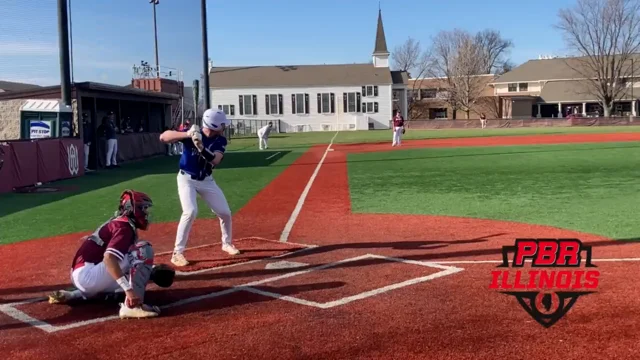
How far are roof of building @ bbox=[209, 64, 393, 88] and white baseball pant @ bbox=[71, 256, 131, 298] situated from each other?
76.2m

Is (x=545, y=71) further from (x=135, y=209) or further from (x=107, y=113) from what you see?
(x=135, y=209)

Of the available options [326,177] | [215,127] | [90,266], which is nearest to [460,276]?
[215,127]

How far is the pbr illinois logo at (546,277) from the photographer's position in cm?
528

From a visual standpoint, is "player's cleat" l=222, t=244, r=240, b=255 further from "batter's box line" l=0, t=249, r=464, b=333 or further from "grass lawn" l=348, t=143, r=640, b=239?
"grass lawn" l=348, t=143, r=640, b=239

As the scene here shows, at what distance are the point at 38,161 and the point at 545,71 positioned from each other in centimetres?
7501

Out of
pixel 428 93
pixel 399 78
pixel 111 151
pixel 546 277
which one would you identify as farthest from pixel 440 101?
pixel 546 277

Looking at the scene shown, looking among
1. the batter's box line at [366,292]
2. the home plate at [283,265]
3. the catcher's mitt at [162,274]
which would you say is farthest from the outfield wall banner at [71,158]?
the catcher's mitt at [162,274]

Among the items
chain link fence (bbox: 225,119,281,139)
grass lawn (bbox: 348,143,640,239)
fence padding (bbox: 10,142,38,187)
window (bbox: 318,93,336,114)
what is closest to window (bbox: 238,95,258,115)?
chain link fence (bbox: 225,119,281,139)

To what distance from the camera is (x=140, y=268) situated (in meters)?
5.59

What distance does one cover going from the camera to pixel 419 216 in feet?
35.5

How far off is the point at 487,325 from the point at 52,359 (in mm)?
3431

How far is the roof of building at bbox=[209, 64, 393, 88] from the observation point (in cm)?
8075

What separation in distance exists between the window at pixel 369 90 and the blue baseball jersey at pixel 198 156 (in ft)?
243

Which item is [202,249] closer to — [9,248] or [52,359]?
[9,248]
